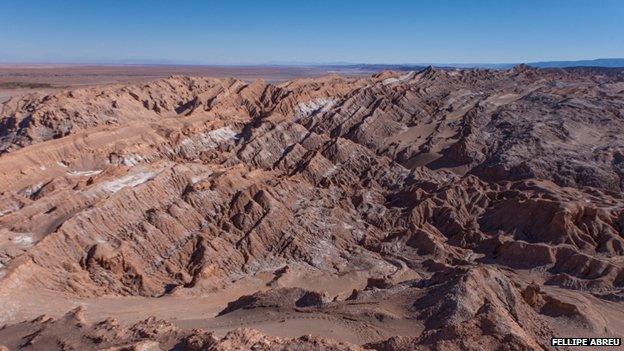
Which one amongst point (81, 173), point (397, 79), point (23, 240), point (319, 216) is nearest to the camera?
point (23, 240)

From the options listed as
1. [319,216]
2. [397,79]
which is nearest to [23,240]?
[319,216]

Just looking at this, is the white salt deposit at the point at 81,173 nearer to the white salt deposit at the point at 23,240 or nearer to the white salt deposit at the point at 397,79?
the white salt deposit at the point at 23,240

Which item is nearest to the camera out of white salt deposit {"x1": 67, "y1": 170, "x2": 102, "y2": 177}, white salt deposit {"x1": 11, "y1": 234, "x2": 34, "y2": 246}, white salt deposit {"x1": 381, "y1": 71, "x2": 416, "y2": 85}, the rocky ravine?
the rocky ravine

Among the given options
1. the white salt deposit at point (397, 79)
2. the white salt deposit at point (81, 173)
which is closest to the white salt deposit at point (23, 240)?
the white salt deposit at point (81, 173)

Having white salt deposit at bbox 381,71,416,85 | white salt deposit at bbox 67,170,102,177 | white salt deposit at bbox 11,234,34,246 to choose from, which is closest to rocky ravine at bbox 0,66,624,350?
white salt deposit at bbox 11,234,34,246

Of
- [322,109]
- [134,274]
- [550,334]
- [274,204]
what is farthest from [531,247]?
[322,109]

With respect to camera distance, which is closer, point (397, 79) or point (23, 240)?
point (23, 240)

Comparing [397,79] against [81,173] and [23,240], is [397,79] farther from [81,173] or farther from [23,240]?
[23,240]

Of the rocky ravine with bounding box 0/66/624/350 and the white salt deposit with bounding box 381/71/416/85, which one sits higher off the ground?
the white salt deposit with bounding box 381/71/416/85

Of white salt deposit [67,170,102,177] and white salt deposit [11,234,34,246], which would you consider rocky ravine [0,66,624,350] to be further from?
white salt deposit [67,170,102,177]
